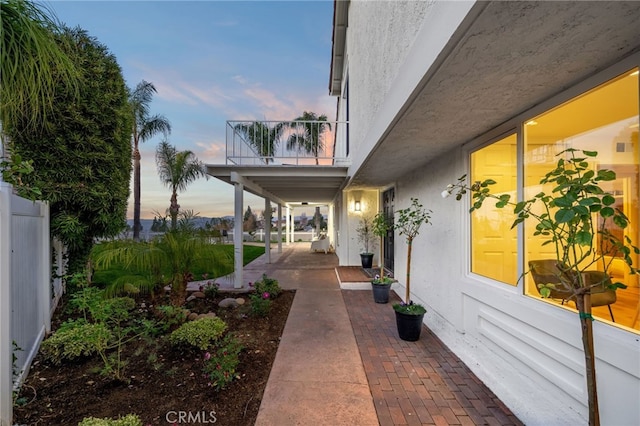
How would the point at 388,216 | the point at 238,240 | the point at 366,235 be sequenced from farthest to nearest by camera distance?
the point at 366,235, the point at 388,216, the point at 238,240

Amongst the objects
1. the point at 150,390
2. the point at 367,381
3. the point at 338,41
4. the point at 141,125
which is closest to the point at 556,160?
the point at 367,381

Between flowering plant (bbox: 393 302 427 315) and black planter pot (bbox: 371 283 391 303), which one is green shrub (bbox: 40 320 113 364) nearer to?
flowering plant (bbox: 393 302 427 315)

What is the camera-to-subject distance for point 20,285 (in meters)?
2.99

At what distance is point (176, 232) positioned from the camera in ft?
15.9

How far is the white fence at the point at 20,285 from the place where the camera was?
218 centimetres

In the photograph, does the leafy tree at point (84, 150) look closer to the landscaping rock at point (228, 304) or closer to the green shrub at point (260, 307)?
the landscaping rock at point (228, 304)

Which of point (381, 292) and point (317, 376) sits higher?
point (381, 292)

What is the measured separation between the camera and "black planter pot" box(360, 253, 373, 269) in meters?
8.63

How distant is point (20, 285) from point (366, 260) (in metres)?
7.30

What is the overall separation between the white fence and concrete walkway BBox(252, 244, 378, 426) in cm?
203

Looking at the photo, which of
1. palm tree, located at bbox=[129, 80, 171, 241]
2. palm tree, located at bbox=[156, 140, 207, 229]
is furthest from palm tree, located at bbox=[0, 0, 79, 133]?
palm tree, located at bbox=[156, 140, 207, 229]

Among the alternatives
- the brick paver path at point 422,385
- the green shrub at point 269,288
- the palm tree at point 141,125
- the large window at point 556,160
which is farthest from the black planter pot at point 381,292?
the palm tree at point 141,125

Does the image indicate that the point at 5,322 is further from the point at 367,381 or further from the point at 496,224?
the point at 496,224

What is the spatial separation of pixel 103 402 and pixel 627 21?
14.6 ft
